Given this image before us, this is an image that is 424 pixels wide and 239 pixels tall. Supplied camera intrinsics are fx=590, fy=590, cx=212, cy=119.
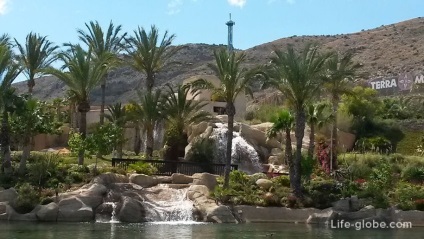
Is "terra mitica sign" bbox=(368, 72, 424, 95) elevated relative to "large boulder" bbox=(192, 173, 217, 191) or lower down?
elevated

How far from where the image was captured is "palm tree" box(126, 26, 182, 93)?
39.3m

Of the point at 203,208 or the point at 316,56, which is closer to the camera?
the point at 203,208

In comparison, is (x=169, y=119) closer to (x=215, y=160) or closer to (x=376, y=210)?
(x=215, y=160)

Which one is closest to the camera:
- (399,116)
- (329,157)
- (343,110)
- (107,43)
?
(329,157)

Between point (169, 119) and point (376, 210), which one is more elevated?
point (169, 119)

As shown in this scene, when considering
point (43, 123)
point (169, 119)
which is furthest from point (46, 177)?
point (169, 119)

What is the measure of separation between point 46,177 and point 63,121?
23247 millimetres

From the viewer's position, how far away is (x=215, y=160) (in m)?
38.8

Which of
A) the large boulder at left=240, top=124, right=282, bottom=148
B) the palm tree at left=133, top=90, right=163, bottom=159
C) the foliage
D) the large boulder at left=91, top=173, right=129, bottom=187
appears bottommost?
the large boulder at left=91, top=173, right=129, bottom=187

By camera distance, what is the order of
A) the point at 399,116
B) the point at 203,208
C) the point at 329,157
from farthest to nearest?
1. the point at 399,116
2. the point at 329,157
3. the point at 203,208

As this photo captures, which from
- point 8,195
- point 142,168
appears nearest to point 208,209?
point 142,168

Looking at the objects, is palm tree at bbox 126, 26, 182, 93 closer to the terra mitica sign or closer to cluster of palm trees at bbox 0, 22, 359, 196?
cluster of palm trees at bbox 0, 22, 359, 196

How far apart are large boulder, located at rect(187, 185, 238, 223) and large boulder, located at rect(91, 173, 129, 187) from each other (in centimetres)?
344

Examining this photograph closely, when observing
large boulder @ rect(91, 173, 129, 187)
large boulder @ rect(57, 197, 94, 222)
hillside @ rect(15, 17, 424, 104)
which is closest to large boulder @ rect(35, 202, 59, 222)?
large boulder @ rect(57, 197, 94, 222)
